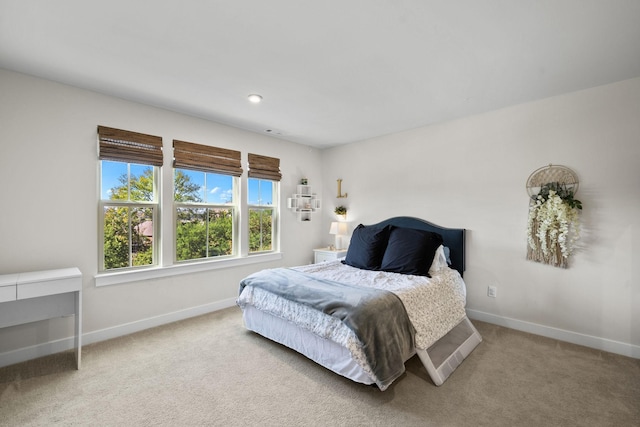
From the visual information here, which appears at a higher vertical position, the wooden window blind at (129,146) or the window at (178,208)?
the wooden window blind at (129,146)

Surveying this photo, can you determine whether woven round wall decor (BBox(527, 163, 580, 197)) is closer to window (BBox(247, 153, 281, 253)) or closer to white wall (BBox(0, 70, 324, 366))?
window (BBox(247, 153, 281, 253))

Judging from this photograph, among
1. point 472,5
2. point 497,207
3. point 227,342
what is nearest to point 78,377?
point 227,342

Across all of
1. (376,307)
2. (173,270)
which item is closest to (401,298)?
(376,307)

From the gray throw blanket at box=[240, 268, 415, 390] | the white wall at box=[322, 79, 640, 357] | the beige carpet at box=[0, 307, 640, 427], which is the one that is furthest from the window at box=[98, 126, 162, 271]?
the white wall at box=[322, 79, 640, 357]

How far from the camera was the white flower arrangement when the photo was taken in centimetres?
271

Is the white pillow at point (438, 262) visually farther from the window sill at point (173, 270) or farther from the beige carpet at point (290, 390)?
the window sill at point (173, 270)

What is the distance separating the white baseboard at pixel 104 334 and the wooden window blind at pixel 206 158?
1708 millimetres

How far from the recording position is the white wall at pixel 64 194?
240 cm

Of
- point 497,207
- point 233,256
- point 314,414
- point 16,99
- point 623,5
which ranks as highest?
point 623,5

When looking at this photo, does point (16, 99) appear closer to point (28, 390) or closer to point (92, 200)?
point (92, 200)

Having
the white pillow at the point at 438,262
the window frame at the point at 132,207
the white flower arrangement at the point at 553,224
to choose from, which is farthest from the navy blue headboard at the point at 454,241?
the window frame at the point at 132,207

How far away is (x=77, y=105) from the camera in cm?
270

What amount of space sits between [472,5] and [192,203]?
326cm

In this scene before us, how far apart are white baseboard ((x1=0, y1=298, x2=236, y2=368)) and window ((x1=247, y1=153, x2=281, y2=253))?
3.16 feet
